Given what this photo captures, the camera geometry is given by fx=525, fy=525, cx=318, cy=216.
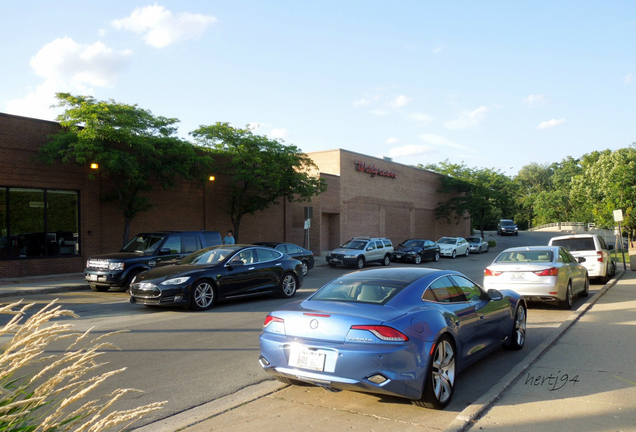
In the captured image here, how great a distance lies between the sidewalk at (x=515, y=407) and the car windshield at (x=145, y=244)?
423 inches

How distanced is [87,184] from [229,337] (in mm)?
13719

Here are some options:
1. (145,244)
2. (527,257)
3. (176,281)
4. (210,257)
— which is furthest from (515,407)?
(145,244)

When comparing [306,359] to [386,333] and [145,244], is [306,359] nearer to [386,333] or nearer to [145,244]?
[386,333]

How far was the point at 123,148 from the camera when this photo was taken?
2064 centimetres

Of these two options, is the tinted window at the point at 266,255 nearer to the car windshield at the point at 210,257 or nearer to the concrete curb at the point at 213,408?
the car windshield at the point at 210,257

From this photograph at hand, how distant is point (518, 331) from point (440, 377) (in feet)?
10.4

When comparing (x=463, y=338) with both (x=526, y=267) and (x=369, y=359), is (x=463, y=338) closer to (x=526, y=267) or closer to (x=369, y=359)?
(x=369, y=359)

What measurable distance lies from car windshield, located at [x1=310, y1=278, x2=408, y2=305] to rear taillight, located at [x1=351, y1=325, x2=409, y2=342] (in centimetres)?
59

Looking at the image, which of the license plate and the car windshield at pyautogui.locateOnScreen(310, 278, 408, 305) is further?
the car windshield at pyautogui.locateOnScreen(310, 278, 408, 305)

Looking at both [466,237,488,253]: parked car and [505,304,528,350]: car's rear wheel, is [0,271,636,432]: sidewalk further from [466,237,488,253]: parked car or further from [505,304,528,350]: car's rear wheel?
[466,237,488,253]: parked car

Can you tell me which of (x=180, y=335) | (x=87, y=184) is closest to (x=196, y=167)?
(x=87, y=184)

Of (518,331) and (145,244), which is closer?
(518,331)

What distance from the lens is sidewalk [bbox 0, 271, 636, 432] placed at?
Result: 4840 millimetres

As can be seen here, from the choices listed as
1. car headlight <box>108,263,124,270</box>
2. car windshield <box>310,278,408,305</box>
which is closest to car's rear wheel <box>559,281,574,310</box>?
car windshield <box>310,278,408,305</box>
